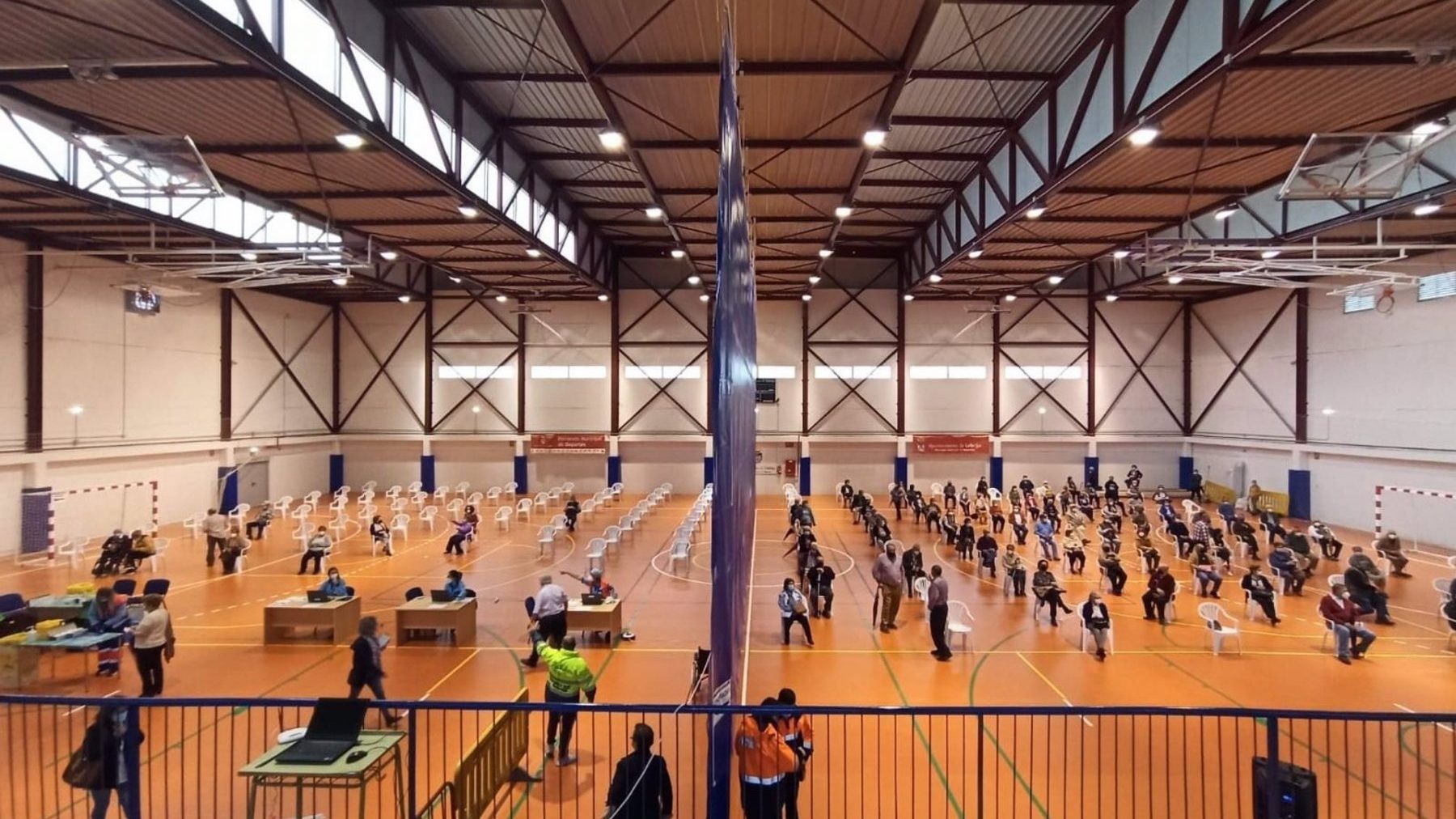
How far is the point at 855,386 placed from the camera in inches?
1315

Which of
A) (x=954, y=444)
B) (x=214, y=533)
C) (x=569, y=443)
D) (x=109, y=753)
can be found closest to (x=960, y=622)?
(x=109, y=753)

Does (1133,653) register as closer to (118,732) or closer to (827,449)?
(118,732)

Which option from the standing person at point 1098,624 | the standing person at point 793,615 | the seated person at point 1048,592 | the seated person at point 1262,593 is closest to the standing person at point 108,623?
the standing person at point 793,615

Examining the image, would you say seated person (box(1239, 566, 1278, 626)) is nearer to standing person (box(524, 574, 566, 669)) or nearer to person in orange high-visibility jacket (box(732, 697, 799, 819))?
person in orange high-visibility jacket (box(732, 697, 799, 819))

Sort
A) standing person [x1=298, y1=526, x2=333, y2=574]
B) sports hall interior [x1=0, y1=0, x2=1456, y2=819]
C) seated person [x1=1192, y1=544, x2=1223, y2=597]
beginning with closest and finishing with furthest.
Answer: sports hall interior [x1=0, y1=0, x2=1456, y2=819], seated person [x1=1192, y1=544, x2=1223, y2=597], standing person [x1=298, y1=526, x2=333, y2=574]

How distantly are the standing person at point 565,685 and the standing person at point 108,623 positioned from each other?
7.87 m

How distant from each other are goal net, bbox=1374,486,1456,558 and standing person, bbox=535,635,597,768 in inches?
991

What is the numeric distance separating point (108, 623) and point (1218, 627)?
18.2 meters

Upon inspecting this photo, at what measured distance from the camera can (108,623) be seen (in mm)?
10773

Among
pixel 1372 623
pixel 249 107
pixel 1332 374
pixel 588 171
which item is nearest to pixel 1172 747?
pixel 1372 623

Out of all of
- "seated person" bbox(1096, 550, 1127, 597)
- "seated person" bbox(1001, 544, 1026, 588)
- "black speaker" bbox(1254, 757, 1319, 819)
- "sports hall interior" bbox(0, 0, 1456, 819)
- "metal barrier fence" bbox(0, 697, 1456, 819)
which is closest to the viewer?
"black speaker" bbox(1254, 757, 1319, 819)

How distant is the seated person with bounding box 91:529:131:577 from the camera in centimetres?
1752

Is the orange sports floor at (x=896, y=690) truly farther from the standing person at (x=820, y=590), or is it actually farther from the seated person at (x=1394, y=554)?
the seated person at (x=1394, y=554)

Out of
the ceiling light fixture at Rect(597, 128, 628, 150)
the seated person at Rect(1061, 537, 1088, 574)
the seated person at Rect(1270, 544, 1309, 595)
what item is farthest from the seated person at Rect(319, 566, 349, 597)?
the seated person at Rect(1270, 544, 1309, 595)
